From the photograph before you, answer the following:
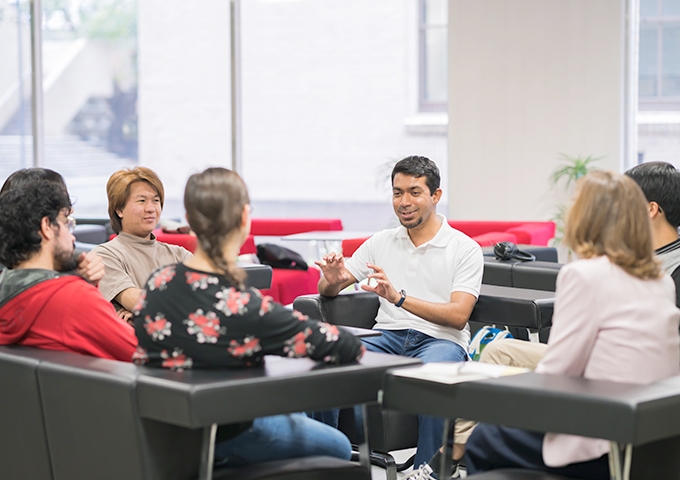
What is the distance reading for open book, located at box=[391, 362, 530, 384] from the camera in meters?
1.97

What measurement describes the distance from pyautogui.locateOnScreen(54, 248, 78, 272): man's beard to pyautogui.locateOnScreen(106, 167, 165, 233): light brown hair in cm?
90

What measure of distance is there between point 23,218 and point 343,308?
145 centimetres

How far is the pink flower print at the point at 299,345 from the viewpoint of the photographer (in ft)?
6.82

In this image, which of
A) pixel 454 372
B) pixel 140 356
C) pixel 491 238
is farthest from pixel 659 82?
pixel 140 356

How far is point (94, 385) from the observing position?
1.99 metres

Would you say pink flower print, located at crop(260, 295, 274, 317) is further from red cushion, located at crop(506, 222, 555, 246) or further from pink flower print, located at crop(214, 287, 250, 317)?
red cushion, located at crop(506, 222, 555, 246)

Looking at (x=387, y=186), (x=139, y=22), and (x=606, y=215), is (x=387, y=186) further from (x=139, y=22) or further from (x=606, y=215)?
(x=606, y=215)

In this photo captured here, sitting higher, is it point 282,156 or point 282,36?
point 282,36

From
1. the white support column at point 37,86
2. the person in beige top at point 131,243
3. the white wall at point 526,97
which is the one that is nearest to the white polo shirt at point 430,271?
the person in beige top at point 131,243

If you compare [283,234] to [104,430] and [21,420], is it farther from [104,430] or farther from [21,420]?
[104,430]

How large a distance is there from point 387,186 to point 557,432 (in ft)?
21.4

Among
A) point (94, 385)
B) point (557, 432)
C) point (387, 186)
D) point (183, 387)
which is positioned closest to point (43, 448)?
point (94, 385)

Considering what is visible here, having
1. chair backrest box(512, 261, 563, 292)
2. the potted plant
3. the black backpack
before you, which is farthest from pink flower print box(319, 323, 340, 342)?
the potted plant

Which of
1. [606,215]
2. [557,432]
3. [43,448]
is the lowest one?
[43,448]
